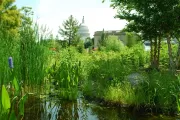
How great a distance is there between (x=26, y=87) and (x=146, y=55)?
11.9m

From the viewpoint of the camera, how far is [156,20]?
10281mm

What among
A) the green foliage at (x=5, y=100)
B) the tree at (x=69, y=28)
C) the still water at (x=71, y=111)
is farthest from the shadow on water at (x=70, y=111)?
the tree at (x=69, y=28)

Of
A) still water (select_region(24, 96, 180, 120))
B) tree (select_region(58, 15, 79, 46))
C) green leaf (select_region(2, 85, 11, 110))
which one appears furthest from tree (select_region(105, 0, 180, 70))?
tree (select_region(58, 15, 79, 46))

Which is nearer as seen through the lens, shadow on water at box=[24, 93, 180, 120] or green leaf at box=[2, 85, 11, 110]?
green leaf at box=[2, 85, 11, 110]

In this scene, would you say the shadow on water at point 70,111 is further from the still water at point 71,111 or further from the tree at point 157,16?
the tree at point 157,16

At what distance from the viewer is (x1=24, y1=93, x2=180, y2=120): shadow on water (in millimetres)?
5018

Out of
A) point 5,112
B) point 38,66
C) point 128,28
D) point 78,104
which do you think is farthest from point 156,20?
point 5,112

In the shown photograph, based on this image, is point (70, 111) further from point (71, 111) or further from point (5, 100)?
point (5, 100)

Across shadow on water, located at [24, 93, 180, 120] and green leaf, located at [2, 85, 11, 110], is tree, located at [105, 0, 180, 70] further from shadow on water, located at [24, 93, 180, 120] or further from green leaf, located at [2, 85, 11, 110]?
green leaf, located at [2, 85, 11, 110]

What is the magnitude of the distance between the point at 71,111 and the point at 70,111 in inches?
0.8

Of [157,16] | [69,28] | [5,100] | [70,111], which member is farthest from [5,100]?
[69,28]

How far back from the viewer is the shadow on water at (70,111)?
502cm

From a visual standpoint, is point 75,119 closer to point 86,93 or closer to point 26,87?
point 26,87

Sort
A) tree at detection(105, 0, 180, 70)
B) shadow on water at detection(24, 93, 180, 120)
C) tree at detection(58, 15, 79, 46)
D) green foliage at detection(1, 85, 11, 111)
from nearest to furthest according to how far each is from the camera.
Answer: green foliage at detection(1, 85, 11, 111) → shadow on water at detection(24, 93, 180, 120) → tree at detection(105, 0, 180, 70) → tree at detection(58, 15, 79, 46)
